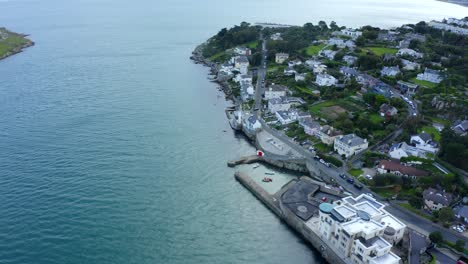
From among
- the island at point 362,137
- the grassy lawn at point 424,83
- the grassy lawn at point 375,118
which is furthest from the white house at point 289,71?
the grassy lawn at point 375,118

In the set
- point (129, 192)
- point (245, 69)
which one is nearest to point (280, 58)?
point (245, 69)

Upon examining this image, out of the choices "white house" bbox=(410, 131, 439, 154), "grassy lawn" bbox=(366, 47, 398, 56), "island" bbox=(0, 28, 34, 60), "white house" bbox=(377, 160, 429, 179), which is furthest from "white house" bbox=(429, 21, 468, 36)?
"island" bbox=(0, 28, 34, 60)

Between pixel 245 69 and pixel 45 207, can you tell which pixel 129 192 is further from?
pixel 245 69

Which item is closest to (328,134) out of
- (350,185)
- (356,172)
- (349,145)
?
(349,145)

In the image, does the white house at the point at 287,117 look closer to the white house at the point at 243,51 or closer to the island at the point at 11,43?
the white house at the point at 243,51

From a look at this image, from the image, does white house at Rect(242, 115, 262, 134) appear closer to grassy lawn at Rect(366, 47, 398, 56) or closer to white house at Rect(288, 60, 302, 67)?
white house at Rect(288, 60, 302, 67)

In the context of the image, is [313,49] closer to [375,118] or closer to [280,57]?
[280,57]
